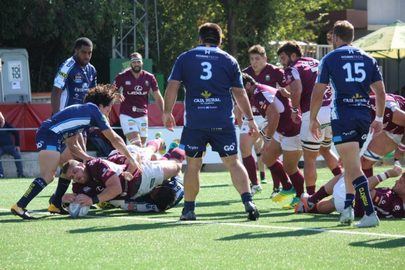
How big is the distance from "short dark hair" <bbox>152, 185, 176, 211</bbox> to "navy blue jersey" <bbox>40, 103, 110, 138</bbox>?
4.05ft

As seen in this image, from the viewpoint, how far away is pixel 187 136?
10.9 m

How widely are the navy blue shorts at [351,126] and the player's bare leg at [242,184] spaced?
127 centimetres

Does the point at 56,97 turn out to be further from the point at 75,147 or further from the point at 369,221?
the point at 369,221

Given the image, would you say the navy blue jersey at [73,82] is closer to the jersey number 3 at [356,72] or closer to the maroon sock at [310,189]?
the maroon sock at [310,189]

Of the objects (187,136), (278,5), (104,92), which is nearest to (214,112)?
(187,136)

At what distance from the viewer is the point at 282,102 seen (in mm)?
13234

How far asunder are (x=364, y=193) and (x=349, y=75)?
1.20 meters

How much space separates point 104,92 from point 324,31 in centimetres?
3043

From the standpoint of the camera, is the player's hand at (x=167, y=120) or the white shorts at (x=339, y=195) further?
the player's hand at (x=167, y=120)

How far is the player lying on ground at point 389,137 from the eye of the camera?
37.2 feet

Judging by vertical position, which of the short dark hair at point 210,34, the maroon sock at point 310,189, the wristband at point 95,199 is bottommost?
the maroon sock at point 310,189

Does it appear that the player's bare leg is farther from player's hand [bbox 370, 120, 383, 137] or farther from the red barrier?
the red barrier

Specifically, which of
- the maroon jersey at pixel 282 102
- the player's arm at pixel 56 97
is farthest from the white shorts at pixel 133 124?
the maroon jersey at pixel 282 102

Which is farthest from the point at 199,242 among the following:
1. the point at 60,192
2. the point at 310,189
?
the point at 310,189
